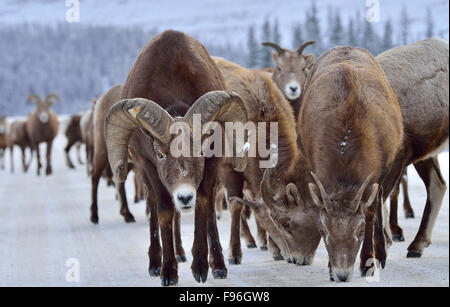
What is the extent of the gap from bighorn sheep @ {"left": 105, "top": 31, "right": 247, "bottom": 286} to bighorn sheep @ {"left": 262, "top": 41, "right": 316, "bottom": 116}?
457 cm

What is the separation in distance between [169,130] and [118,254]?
272 centimetres

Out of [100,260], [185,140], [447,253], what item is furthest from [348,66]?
[100,260]

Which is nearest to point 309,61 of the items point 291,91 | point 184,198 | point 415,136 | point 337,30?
point 291,91

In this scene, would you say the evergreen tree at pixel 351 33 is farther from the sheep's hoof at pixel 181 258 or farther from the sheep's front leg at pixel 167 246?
the sheep's front leg at pixel 167 246

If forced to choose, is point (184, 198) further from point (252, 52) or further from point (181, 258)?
point (252, 52)

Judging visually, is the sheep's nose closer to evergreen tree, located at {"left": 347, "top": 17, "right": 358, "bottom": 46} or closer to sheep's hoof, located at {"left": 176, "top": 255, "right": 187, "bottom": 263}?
sheep's hoof, located at {"left": 176, "top": 255, "right": 187, "bottom": 263}

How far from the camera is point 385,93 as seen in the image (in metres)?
6.74

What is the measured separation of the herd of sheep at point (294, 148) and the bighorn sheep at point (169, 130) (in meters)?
0.01

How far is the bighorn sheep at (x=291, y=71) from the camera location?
11703 millimetres

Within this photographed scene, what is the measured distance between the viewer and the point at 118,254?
26.6 feet

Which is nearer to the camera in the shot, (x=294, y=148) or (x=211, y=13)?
(x=294, y=148)

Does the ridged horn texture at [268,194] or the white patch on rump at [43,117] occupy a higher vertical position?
the ridged horn texture at [268,194]

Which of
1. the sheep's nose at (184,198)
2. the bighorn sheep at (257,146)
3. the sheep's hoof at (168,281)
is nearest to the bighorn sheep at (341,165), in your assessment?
the bighorn sheep at (257,146)
